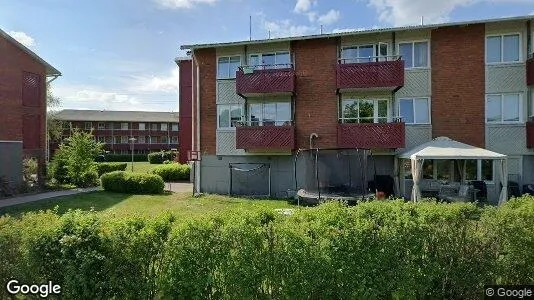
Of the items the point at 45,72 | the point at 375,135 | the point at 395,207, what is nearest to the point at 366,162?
the point at 375,135

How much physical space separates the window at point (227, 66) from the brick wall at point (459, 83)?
10.9 meters

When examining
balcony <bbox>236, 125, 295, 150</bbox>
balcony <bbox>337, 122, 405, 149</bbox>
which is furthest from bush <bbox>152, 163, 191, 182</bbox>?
balcony <bbox>337, 122, 405, 149</bbox>

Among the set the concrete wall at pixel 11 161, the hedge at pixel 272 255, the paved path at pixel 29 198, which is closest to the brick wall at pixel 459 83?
the hedge at pixel 272 255

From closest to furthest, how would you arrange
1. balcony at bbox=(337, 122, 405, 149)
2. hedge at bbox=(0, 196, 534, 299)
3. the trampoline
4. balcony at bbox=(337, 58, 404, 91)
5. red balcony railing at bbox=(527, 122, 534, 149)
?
hedge at bbox=(0, 196, 534, 299), red balcony railing at bbox=(527, 122, 534, 149), the trampoline, balcony at bbox=(337, 122, 405, 149), balcony at bbox=(337, 58, 404, 91)

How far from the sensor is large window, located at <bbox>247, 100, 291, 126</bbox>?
68.1 feet

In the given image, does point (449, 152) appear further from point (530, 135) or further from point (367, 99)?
point (367, 99)

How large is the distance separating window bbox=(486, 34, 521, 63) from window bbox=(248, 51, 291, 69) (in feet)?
33.8

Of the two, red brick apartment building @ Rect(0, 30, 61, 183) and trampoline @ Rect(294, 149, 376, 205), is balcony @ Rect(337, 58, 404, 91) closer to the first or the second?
trampoline @ Rect(294, 149, 376, 205)

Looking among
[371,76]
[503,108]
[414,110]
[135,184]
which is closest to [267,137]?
[371,76]

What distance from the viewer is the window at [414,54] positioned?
19.0 metres

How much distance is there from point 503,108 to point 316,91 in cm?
946

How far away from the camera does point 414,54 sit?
19219 mm

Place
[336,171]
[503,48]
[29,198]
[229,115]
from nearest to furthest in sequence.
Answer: [336,171] → [503,48] → [29,198] → [229,115]

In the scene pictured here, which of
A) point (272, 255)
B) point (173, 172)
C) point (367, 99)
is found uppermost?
point (367, 99)
